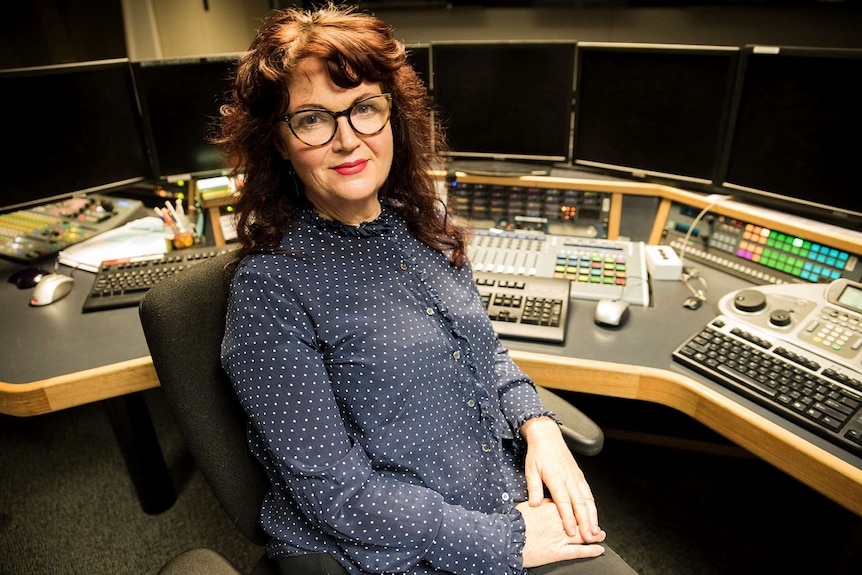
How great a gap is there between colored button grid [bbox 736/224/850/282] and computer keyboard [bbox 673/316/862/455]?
30 centimetres

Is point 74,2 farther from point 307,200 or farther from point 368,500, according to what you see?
point 368,500

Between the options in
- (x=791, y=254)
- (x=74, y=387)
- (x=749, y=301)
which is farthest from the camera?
(x=791, y=254)

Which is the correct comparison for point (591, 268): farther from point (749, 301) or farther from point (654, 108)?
point (654, 108)

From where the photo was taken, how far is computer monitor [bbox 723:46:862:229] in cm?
140

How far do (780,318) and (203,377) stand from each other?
3.76 feet

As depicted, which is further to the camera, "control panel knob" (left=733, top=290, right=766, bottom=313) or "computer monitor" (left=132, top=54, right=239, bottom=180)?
"computer monitor" (left=132, top=54, right=239, bottom=180)

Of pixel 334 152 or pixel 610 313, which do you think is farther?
pixel 610 313

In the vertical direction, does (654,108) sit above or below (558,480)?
above

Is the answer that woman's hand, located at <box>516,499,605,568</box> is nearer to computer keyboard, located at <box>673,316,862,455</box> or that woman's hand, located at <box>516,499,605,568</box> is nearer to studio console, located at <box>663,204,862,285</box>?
computer keyboard, located at <box>673,316,862,455</box>

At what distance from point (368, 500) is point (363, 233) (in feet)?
1.44

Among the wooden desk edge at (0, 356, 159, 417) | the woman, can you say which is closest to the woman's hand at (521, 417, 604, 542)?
the woman

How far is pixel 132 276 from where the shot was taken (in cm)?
163

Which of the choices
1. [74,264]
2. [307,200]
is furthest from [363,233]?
[74,264]

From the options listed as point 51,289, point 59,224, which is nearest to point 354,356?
point 51,289
